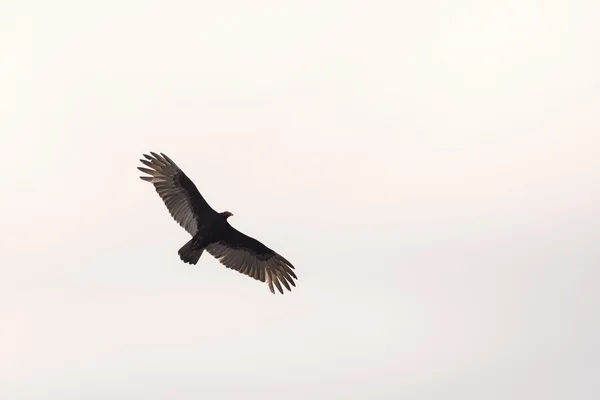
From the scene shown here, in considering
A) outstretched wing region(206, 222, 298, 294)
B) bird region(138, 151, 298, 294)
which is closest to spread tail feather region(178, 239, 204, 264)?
bird region(138, 151, 298, 294)

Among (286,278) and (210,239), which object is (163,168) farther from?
(286,278)

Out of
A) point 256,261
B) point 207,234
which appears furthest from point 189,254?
point 256,261

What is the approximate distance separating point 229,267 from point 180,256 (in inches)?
106

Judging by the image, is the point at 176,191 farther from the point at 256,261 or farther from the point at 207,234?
the point at 256,261

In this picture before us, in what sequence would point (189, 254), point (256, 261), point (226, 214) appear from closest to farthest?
1. point (189, 254)
2. point (226, 214)
3. point (256, 261)

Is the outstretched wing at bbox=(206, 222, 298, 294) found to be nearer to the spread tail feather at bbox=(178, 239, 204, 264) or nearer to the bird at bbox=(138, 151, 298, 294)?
the bird at bbox=(138, 151, 298, 294)

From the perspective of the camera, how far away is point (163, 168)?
122 ft

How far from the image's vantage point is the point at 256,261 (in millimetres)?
38188

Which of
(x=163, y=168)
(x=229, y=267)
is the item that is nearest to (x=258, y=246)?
(x=229, y=267)

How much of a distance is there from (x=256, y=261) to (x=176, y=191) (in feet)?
12.1

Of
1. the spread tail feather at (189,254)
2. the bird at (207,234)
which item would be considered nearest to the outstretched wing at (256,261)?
the bird at (207,234)

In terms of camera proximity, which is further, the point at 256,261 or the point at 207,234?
the point at 256,261

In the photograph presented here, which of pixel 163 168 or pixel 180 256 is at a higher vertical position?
pixel 163 168

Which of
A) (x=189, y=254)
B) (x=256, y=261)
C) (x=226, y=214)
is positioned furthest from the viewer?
(x=256, y=261)
